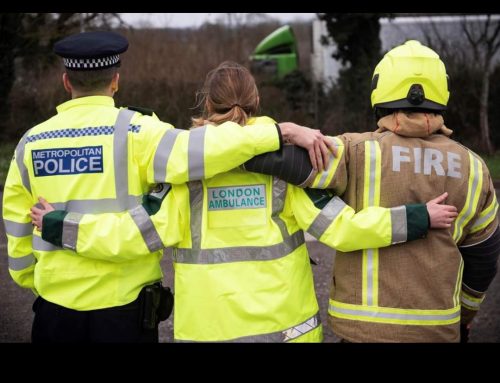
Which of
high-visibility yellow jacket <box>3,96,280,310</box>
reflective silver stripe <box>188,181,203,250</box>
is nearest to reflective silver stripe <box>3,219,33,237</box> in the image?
high-visibility yellow jacket <box>3,96,280,310</box>

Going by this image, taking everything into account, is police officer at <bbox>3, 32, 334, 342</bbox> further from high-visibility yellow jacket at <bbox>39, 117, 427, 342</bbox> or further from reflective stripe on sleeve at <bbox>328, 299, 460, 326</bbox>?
reflective stripe on sleeve at <bbox>328, 299, 460, 326</bbox>

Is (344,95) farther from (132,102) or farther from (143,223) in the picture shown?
(143,223)

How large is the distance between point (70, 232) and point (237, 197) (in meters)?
0.71

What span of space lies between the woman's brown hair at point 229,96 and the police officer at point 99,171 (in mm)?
136

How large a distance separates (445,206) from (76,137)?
1.57 m

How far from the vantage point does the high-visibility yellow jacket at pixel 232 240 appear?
2.70 meters

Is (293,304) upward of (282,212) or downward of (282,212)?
downward

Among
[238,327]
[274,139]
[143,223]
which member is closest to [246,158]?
[274,139]

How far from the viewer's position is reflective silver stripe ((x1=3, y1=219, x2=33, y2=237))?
296 cm

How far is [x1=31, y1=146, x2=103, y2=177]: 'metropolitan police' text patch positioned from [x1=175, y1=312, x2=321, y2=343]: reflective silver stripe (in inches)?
33.2

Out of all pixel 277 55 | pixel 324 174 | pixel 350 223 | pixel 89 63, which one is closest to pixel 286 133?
pixel 324 174

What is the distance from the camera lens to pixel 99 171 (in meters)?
2.74

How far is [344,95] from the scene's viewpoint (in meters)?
14.2

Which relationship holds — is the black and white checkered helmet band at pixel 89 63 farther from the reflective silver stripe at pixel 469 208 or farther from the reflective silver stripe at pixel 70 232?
the reflective silver stripe at pixel 469 208
